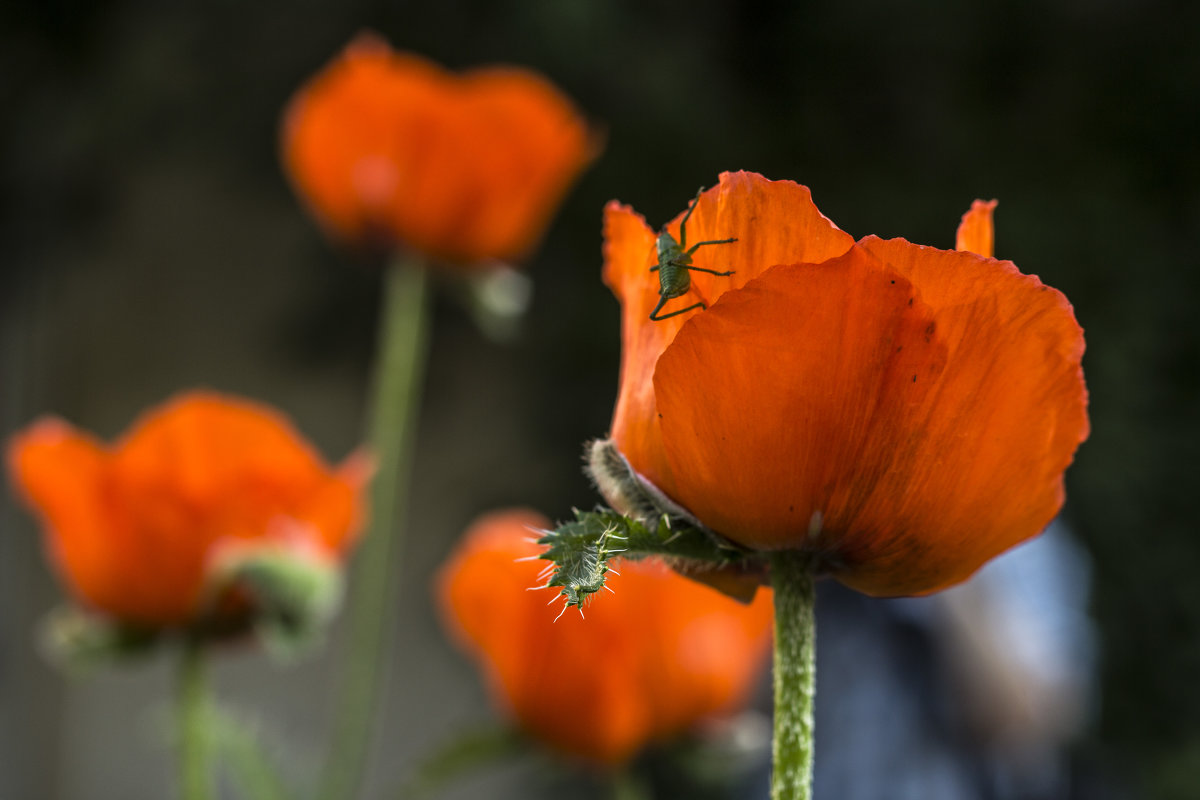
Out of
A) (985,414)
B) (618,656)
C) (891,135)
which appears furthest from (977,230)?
(891,135)

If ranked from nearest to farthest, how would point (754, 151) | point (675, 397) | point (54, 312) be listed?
point (675, 397)
point (754, 151)
point (54, 312)

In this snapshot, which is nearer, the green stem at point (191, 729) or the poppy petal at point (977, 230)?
the poppy petal at point (977, 230)

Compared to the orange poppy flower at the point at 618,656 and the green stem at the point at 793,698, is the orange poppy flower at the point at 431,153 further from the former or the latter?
the green stem at the point at 793,698

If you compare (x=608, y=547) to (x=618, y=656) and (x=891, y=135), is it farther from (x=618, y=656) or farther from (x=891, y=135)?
(x=891, y=135)

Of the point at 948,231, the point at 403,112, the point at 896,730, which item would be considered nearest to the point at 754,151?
the point at 948,231

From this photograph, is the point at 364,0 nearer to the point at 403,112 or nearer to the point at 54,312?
the point at 54,312

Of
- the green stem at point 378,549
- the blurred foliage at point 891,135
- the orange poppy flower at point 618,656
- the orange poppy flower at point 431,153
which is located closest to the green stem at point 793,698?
the orange poppy flower at point 618,656
